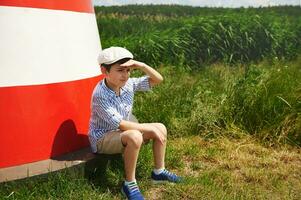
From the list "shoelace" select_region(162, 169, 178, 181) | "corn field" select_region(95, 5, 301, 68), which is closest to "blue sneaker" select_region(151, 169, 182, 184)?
"shoelace" select_region(162, 169, 178, 181)

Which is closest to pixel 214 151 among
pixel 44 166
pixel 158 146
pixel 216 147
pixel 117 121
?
pixel 216 147

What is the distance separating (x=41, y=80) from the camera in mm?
3240

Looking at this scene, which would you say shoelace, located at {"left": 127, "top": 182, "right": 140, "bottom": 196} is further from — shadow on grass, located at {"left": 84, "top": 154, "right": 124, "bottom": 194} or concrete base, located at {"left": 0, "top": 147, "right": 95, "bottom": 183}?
concrete base, located at {"left": 0, "top": 147, "right": 95, "bottom": 183}

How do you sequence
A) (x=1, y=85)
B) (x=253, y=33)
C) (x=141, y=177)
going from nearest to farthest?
1. (x=1, y=85)
2. (x=141, y=177)
3. (x=253, y=33)

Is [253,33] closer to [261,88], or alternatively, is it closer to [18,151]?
[261,88]

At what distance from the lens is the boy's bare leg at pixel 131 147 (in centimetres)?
326

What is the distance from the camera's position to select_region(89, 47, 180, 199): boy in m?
3.29

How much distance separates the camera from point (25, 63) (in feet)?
10.4

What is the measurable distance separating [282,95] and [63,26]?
246cm

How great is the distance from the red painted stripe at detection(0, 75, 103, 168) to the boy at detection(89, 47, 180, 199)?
15cm

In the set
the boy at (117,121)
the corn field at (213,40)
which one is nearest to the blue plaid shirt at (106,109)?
the boy at (117,121)

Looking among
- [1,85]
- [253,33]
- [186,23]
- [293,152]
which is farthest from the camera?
[253,33]

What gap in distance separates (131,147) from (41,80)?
715mm

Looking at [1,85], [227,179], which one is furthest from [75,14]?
[227,179]
